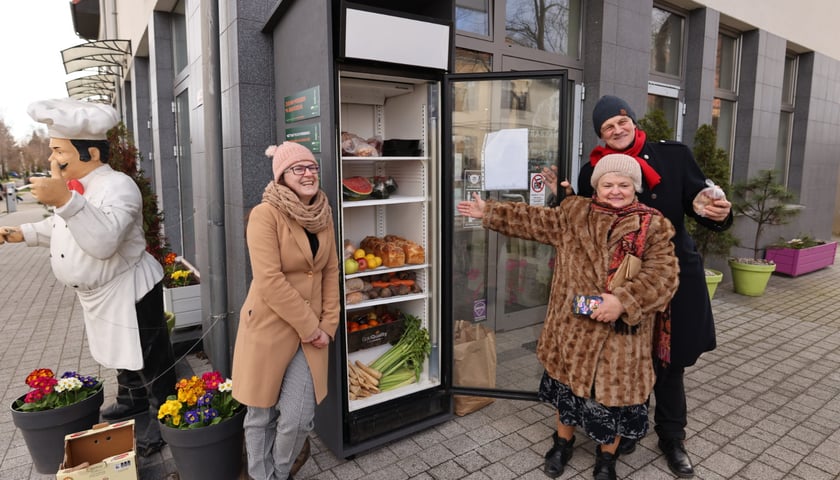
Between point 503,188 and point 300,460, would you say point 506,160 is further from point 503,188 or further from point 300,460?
point 300,460

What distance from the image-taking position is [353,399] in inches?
120

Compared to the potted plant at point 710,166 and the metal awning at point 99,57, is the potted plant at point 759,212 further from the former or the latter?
the metal awning at point 99,57

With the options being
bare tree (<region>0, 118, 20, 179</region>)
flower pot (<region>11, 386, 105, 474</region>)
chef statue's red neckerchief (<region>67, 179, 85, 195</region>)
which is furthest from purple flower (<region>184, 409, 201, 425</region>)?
bare tree (<region>0, 118, 20, 179</region>)

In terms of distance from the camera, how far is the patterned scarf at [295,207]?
2213 mm

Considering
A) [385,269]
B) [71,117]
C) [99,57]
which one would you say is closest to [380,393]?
[385,269]

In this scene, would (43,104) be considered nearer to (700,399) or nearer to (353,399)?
(353,399)

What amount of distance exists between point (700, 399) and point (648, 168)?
214 cm

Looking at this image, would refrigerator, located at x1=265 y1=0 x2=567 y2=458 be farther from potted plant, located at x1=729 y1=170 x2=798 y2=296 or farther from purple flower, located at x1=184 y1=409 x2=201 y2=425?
potted plant, located at x1=729 y1=170 x2=798 y2=296

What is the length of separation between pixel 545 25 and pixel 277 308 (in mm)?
4226

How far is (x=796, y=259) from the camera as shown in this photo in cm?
771

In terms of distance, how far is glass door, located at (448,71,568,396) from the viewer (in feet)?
10.4

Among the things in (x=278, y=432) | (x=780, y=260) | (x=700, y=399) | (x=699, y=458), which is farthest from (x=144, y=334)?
(x=780, y=260)

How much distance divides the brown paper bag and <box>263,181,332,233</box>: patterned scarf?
146cm

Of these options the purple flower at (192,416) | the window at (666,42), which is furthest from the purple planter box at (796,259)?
the purple flower at (192,416)
